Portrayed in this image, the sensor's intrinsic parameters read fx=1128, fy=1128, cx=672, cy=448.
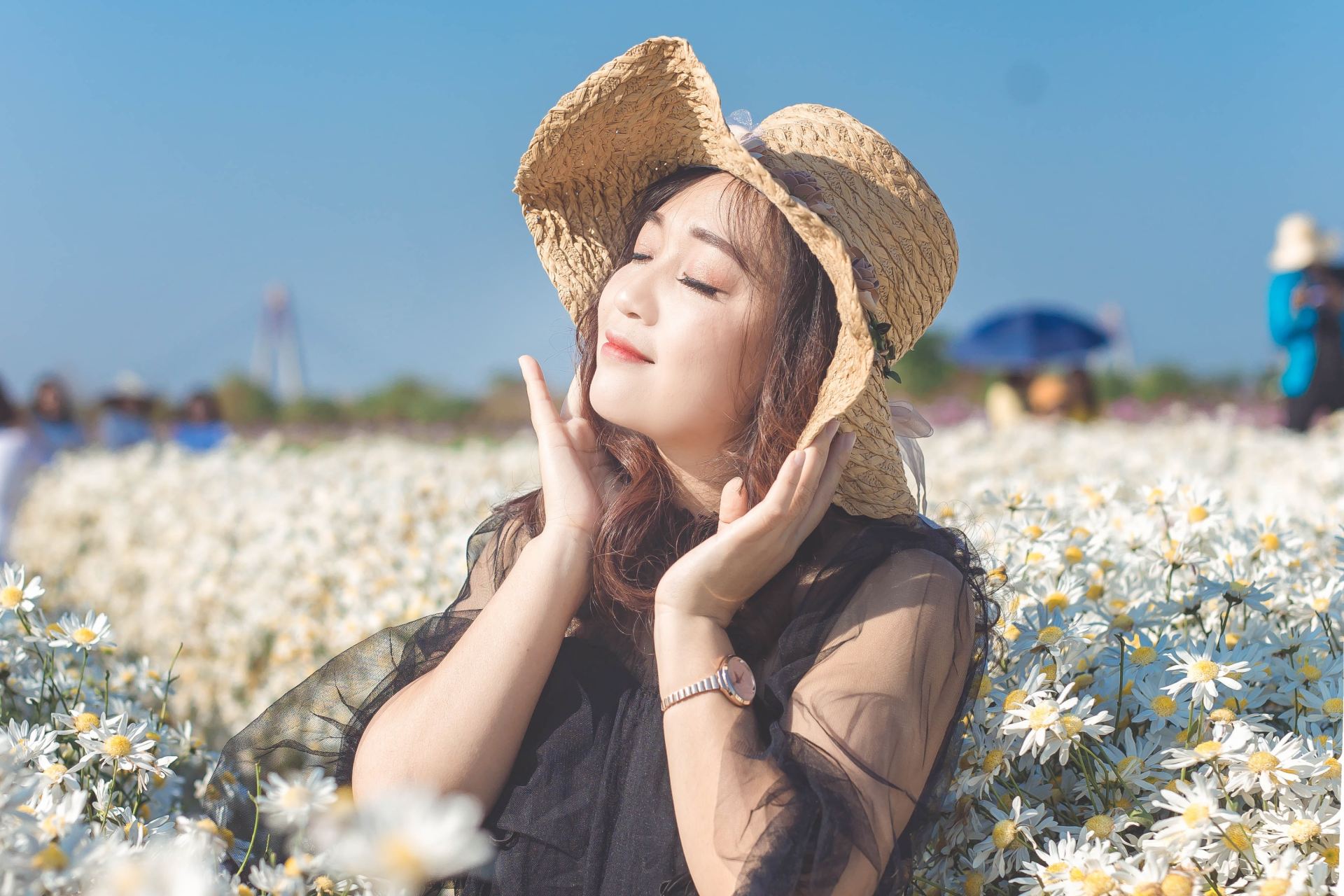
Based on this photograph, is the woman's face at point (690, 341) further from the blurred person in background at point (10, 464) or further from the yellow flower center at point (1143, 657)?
the blurred person in background at point (10, 464)

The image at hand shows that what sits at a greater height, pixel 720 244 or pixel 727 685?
pixel 720 244

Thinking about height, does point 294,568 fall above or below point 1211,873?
below

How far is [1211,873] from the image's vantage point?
1387mm

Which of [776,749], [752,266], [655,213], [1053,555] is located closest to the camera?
[776,749]

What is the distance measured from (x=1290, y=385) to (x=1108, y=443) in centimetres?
135

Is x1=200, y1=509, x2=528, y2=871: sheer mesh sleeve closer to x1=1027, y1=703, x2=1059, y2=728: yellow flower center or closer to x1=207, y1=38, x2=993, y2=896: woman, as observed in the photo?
x1=207, y1=38, x2=993, y2=896: woman

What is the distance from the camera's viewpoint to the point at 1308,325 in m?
6.83

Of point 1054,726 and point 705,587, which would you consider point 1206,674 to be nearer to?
point 1054,726

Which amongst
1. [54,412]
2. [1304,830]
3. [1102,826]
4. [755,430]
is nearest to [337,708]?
[755,430]

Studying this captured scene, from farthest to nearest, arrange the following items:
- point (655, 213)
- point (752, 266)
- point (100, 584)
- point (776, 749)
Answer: point (100, 584) → point (655, 213) → point (752, 266) → point (776, 749)

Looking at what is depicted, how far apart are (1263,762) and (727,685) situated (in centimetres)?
67

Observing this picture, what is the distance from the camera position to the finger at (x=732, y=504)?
155 cm

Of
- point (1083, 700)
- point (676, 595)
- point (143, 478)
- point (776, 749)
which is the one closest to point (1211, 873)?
point (1083, 700)

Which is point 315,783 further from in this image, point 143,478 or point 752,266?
point 143,478
